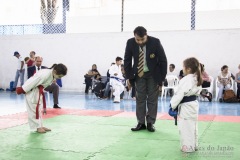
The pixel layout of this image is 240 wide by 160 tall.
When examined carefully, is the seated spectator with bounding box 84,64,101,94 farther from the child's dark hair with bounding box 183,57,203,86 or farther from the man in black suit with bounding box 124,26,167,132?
the child's dark hair with bounding box 183,57,203,86

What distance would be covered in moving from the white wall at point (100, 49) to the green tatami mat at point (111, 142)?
7.48 metres

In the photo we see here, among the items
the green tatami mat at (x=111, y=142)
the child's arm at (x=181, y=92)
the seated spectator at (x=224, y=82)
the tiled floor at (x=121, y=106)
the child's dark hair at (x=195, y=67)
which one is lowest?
the tiled floor at (x=121, y=106)

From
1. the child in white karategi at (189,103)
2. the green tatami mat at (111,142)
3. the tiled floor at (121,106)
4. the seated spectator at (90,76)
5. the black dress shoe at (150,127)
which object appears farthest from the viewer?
the seated spectator at (90,76)

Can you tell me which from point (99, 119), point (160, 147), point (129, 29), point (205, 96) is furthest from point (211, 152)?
point (129, 29)

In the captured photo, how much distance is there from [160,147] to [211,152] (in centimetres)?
65

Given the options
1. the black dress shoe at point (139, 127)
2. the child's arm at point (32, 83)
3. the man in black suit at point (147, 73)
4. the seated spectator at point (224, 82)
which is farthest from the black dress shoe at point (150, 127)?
the seated spectator at point (224, 82)

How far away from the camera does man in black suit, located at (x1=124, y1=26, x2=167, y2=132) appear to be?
17.0ft

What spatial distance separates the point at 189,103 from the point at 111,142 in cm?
125

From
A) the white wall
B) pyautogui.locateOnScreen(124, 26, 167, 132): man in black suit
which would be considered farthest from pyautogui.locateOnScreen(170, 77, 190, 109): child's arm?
the white wall

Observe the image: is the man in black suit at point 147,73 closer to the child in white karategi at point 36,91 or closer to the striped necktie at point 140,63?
the striped necktie at point 140,63

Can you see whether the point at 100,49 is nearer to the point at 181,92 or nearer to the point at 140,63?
the point at 140,63

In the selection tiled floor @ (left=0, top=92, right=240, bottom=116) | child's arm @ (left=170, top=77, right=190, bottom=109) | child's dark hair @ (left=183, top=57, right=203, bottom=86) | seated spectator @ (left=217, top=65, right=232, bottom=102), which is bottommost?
tiled floor @ (left=0, top=92, right=240, bottom=116)

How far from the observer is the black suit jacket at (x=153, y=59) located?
17.0 ft

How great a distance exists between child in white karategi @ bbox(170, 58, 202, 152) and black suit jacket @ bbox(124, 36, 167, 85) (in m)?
1.29
